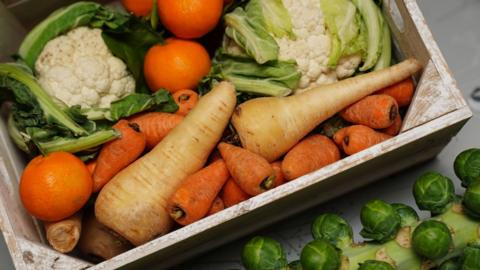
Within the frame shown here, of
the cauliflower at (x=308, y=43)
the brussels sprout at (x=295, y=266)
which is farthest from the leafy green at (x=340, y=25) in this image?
the brussels sprout at (x=295, y=266)

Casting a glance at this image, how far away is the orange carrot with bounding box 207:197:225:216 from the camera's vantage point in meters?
1.03

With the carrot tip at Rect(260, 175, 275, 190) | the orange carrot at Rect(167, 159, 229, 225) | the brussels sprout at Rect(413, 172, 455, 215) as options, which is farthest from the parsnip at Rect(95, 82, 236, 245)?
the brussels sprout at Rect(413, 172, 455, 215)

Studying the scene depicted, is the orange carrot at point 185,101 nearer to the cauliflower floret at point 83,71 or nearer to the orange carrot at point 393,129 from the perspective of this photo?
the cauliflower floret at point 83,71

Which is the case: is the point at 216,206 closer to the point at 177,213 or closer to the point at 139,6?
the point at 177,213

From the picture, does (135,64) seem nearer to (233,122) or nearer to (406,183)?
(233,122)

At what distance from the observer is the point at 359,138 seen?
1.01 metres

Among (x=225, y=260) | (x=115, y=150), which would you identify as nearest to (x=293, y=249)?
(x=225, y=260)

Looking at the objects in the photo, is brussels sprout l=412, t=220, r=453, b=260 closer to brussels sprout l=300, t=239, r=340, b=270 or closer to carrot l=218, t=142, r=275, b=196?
brussels sprout l=300, t=239, r=340, b=270

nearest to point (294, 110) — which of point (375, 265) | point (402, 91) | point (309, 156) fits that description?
point (309, 156)

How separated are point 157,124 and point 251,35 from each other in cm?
22

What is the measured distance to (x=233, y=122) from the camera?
1041 millimetres

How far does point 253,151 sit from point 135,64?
0.30 m

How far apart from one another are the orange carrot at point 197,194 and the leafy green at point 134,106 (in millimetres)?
139

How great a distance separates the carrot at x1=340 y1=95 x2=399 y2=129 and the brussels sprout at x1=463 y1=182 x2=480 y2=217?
167 mm
